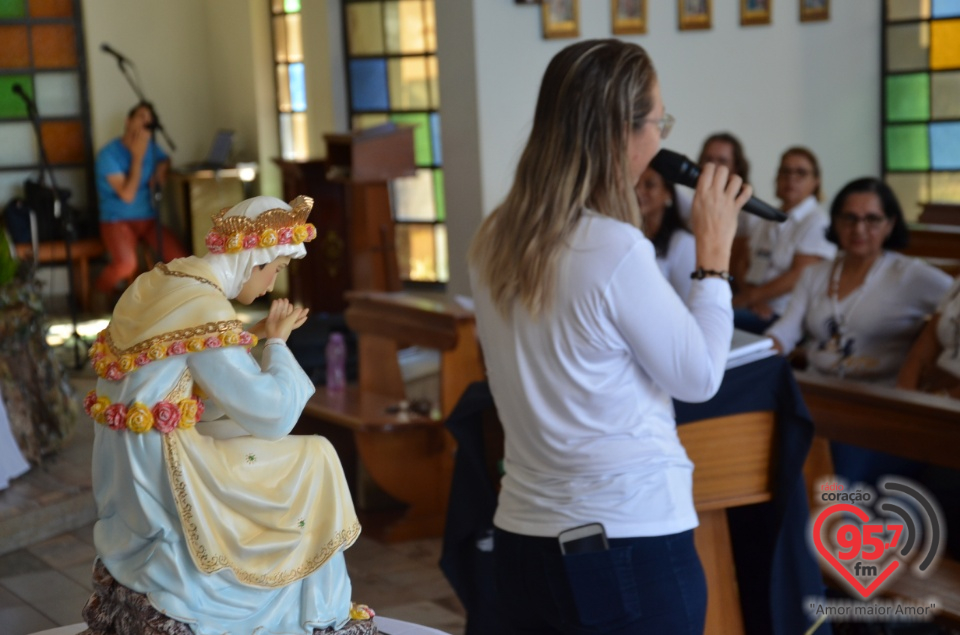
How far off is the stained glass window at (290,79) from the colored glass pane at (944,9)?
14.3 feet

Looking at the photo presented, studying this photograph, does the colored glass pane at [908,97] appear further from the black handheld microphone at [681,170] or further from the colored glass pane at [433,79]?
the black handheld microphone at [681,170]

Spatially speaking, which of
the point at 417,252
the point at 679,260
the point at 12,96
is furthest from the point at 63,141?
the point at 679,260

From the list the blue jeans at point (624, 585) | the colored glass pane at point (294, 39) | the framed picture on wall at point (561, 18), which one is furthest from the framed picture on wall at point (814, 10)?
the blue jeans at point (624, 585)

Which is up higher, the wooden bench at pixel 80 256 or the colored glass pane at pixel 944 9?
the colored glass pane at pixel 944 9

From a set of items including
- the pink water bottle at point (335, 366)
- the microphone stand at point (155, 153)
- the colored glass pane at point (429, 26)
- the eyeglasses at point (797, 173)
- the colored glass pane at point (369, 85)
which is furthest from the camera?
the colored glass pane at point (369, 85)

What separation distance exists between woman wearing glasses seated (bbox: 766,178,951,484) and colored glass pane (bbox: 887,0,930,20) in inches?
161

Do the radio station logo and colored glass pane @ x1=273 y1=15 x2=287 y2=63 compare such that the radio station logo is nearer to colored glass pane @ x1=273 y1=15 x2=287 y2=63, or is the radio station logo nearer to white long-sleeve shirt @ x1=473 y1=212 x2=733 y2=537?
white long-sleeve shirt @ x1=473 y1=212 x2=733 y2=537

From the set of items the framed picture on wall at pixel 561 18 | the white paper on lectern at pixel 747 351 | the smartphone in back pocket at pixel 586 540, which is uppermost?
the framed picture on wall at pixel 561 18

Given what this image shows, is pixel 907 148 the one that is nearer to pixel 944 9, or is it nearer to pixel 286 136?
pixel 944 9

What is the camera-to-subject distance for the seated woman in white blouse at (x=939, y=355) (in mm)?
3598

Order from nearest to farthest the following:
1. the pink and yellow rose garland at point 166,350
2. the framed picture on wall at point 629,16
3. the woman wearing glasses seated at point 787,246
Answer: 1. the pink and yellow rose garland at point 166,350
2. the woman wearing glasses seated at point 787,246
3. the framed picture on wall at point 629,16

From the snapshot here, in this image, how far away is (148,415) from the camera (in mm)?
1388

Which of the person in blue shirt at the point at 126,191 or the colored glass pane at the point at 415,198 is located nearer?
the colored glass pane at the point at 415,198

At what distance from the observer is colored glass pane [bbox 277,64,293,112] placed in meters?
9.26
